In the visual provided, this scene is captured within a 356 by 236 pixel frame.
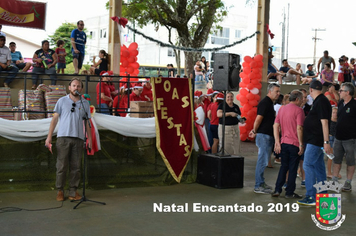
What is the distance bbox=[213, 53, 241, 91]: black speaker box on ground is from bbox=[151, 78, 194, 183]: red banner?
1.98 ft

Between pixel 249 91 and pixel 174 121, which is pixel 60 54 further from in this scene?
pixel 249 91

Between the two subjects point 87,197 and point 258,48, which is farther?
point 258,48

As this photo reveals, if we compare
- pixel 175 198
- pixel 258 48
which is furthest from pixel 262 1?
pixel 175 198

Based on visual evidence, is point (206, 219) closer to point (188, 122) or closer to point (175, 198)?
point (175, 198)

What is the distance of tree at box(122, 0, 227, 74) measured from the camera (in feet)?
78.9

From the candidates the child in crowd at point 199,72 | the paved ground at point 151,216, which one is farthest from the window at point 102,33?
the paved ground at point 151,216

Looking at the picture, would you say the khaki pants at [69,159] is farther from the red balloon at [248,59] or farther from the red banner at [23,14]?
the red balloon at [248,59]

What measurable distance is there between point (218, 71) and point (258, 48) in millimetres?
8437

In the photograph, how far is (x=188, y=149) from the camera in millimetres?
8820

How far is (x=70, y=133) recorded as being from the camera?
706 centimetres

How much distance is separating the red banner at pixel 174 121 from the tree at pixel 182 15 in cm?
1507

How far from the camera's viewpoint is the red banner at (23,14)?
37.3ft

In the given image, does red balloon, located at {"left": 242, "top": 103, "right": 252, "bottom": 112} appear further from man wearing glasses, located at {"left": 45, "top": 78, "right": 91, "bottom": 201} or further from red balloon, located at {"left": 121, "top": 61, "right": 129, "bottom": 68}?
man wearing glasses, located at {"left": 45, "top": 78, "right": 91, "bottom": 201}

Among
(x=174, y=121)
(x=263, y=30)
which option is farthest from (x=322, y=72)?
(x=174, y=121)
